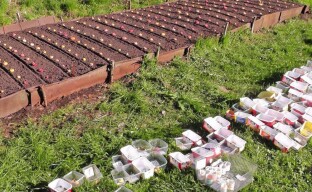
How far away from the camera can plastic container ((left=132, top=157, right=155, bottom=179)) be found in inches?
170

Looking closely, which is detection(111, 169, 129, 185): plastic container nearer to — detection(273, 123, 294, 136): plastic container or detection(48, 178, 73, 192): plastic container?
detection(48, 178, 73, 192): plastic container

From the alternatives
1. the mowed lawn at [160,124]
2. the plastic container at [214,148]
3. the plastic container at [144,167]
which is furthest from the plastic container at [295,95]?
the plastic container at [144,167]

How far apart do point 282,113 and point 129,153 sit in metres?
2.40

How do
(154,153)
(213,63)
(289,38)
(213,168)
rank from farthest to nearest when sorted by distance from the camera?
(289,38) < (213,63) < (154,153) < (213,168)

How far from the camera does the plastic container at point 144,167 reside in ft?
14.2

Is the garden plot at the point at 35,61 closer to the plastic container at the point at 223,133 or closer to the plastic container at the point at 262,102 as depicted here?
the plastic container at the point at 223,133

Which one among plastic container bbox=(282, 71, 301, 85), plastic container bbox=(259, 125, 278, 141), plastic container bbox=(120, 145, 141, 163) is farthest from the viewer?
plastic container bbox=(282, 71, 301, 85)

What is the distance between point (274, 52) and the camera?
8227 millimetres

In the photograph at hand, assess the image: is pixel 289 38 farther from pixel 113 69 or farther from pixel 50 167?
pixel 50 167

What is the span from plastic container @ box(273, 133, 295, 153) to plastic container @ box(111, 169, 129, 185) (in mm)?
2102

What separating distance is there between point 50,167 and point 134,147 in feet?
3.51

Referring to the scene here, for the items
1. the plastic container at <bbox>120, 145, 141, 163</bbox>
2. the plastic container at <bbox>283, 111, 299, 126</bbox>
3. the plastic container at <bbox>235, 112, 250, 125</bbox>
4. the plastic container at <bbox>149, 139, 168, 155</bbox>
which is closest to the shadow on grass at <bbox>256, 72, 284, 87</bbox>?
the plastic container at <bbox>283, 111, 299, 126</bbox>

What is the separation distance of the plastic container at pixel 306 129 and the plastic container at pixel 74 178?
3103 mm

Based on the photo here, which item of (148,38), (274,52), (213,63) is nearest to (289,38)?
(274,52)
